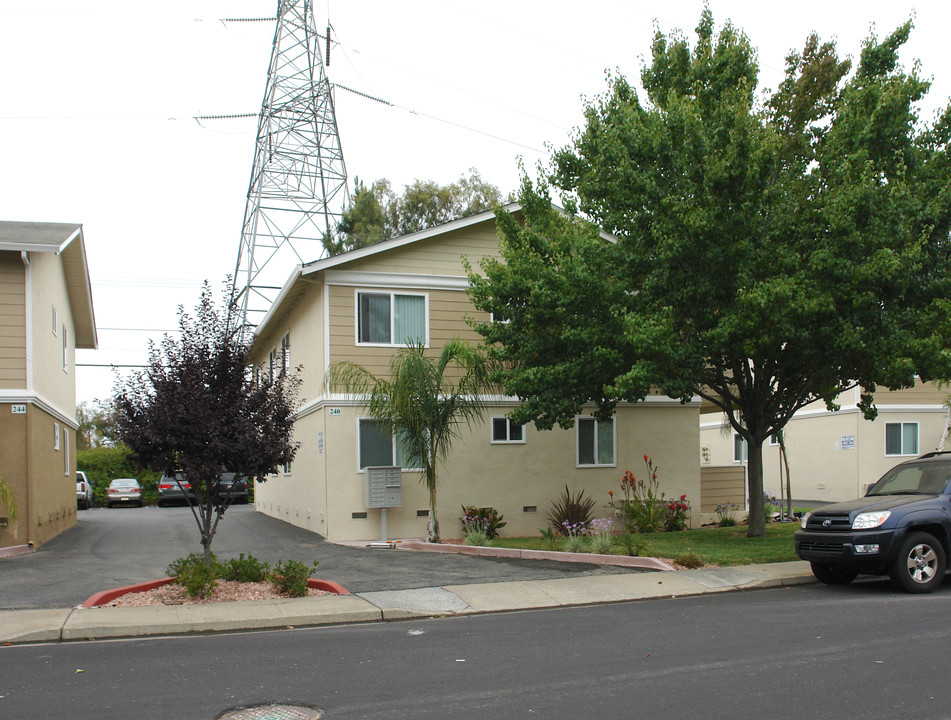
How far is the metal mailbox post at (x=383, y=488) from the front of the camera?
59.5 ft

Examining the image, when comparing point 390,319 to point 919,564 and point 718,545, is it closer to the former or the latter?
point 718,545

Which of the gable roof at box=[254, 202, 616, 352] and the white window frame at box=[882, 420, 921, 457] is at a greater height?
the gable roof at box=[254, 202, 616, 352]

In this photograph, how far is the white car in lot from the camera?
A: 1331 inches

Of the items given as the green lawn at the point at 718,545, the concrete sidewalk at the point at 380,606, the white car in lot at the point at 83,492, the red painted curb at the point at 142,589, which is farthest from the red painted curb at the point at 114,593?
the white car in lot at the point at 83,492

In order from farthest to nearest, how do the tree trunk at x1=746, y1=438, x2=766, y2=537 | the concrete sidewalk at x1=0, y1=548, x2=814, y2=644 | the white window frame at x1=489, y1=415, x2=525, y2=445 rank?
the white window frame at x1=489, y1=415, x2=525, y2=445 → the tree trunk at x1=746, y1=438, x2=766, y2=537 → the concrete sidewalk at x1=0, y1=548, x2=814, y2=644

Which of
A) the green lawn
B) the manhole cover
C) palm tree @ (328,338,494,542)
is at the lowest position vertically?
the green lawn

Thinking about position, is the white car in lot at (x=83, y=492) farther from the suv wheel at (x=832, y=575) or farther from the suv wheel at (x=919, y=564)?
the suv wheel at (x=919, y=564)

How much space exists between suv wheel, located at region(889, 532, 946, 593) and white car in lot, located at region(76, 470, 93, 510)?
3043 cm

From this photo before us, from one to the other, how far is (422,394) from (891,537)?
882 cm

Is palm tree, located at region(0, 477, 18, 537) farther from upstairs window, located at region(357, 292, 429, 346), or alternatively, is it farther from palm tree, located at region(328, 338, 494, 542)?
upstairs window, located at region(357, 292, 429, 346)

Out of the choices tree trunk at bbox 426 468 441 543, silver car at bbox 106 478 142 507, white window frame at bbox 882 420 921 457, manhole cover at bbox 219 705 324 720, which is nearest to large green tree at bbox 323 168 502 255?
silver car at bbox 106 478 142 507

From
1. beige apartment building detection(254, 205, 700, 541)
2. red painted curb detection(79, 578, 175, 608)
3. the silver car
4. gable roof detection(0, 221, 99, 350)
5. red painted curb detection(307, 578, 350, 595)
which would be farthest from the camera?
the silver car

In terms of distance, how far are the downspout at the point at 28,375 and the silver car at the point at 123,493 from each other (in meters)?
19.7

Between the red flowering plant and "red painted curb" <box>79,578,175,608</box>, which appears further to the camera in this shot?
the red flowering plant
